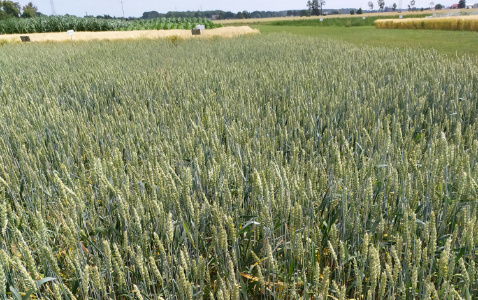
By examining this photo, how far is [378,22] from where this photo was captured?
A: 29609 mm

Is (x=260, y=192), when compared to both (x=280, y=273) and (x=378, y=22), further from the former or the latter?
(x=378, y=22)

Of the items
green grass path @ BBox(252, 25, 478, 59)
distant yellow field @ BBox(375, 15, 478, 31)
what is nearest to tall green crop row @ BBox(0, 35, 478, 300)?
green grass path @ BBox(252, 25, 478, 59)

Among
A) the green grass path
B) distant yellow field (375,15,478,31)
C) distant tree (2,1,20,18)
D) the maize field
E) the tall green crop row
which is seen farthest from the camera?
distant tree (2,1,20,18)

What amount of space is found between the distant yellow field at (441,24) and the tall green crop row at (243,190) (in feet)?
59.5

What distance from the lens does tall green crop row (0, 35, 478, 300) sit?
1.16 m

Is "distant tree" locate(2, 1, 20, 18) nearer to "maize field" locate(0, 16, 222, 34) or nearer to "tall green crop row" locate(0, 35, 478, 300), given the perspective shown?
"maize field" locate(0, 16, 222, 34)

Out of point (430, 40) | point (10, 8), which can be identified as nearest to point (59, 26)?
point (430, 40)

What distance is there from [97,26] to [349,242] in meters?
26.8

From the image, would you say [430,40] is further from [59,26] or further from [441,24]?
[59,26]

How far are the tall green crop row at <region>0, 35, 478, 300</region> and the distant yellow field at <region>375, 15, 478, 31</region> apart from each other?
1814cm

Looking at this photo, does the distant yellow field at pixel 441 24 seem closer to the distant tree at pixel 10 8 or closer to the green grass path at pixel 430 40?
the green grass path at pixel 430 40

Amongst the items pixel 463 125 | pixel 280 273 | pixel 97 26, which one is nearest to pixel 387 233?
pixel 280 273

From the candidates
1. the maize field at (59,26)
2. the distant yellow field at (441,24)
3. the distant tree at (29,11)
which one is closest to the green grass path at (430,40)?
the distant yellow field at (441,24)

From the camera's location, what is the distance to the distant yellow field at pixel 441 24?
19.7 meters
